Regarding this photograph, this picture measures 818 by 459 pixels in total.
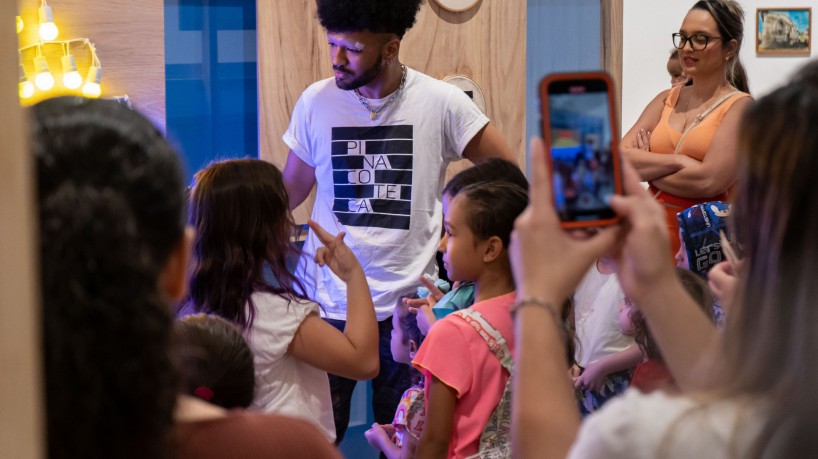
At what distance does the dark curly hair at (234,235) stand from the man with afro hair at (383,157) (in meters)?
0.78

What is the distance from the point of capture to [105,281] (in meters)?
0.74

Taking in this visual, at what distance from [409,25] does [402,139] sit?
0.46m

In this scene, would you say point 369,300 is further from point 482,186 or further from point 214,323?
point 214,323

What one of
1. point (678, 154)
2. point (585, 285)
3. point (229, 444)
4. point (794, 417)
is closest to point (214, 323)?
point (229, 444)

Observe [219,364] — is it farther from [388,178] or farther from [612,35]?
[612,35]

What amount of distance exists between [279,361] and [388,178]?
3.36 feet

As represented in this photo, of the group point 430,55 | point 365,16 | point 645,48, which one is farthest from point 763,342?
point 645,48

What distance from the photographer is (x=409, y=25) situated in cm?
323

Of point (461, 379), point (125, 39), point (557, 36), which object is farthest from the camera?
point (557, 36)

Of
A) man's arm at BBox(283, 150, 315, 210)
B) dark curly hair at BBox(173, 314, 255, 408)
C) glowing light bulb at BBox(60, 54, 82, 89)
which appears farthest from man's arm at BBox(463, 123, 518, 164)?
dark curly hair at BBox(173, 314, 255, 408)

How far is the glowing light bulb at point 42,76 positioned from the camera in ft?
→ 10.6

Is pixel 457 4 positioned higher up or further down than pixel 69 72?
higher up

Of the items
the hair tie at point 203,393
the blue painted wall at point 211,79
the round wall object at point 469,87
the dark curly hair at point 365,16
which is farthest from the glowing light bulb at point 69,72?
the hair tie at point 203,393

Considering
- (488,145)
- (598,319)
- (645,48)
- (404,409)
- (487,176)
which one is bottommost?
(404,409)
